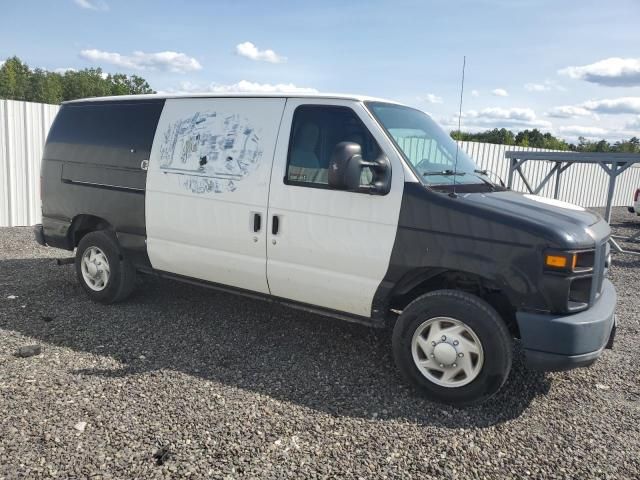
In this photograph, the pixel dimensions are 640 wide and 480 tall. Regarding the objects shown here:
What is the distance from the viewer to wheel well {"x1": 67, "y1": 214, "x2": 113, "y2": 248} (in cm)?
575

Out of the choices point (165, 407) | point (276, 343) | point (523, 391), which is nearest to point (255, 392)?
point (165, 407)

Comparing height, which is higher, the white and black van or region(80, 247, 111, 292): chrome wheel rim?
the white and black van

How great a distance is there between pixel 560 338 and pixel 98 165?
4.63 metres

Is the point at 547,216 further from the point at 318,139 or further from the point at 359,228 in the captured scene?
the point at 318,139

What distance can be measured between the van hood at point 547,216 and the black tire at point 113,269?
11.8 feet

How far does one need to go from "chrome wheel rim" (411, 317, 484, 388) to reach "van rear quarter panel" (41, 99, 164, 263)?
9.69ft

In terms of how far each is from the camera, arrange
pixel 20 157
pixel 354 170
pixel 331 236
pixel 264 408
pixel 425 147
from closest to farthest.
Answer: pixel 264 408, pixel 354 170, pixel 331 236, pixel 425 147, pixel 20 157

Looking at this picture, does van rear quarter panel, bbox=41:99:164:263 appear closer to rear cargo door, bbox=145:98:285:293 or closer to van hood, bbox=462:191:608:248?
rear cargo door, bbox=145:98:285:293

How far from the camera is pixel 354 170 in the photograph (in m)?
3.75

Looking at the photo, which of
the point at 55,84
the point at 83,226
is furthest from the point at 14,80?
the point at 83,226

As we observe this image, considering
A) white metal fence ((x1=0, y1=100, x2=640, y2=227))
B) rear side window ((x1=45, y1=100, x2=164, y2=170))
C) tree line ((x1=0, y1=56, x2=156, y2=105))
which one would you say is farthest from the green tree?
rear side window ((x1=45, y1=100, x2=164, y2=170))

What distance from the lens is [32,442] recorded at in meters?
3.08

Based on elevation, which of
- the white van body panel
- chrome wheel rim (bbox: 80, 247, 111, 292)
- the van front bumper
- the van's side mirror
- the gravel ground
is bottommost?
the gravel ground

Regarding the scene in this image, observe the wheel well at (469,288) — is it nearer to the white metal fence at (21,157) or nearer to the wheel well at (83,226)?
the wheel well at (83,226)
